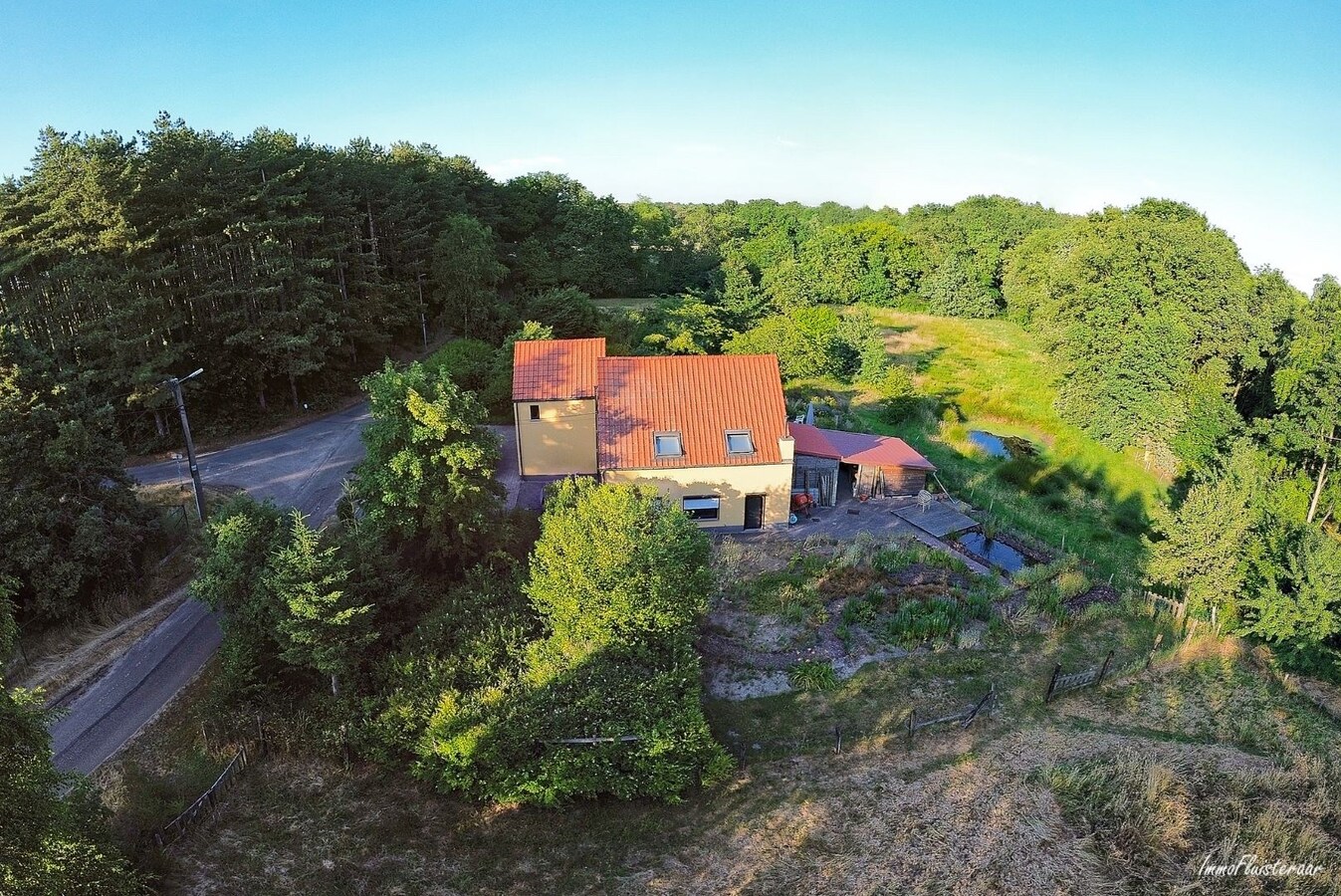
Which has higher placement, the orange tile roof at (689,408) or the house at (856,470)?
the orange tile roof at (689,408)

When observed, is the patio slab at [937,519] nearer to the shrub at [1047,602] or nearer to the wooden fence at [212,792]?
the shrub at [1047,602]

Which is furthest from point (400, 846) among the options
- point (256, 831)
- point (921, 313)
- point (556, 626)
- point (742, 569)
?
point (921, 313)

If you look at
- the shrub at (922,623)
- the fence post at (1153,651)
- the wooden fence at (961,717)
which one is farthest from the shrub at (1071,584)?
the wooden fence at (961,717)

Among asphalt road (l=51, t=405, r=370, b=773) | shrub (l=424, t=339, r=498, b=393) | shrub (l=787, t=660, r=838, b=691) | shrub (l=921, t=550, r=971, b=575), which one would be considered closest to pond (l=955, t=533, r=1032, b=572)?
shrub (l=921, t=550, r=971, b=575)

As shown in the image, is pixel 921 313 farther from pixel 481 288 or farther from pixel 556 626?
pixel 556 626

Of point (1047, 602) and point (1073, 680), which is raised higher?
point (1047, 602)

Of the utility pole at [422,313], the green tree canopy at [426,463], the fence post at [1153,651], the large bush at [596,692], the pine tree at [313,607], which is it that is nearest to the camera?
the large bush at [596,692]

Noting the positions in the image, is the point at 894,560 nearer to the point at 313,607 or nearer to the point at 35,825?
the point at 313,607

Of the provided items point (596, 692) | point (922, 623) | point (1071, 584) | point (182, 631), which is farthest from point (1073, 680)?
point (182, 631)
